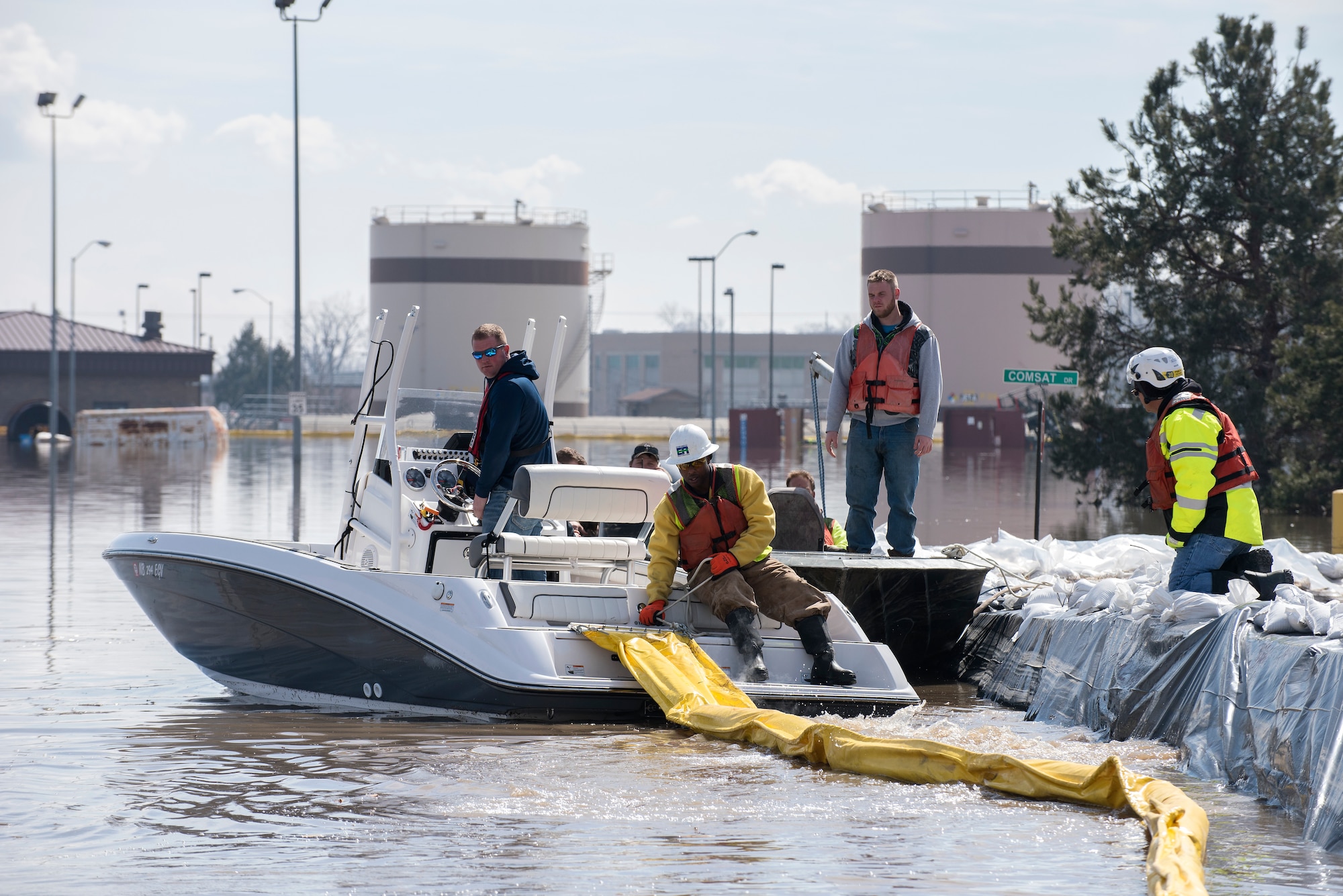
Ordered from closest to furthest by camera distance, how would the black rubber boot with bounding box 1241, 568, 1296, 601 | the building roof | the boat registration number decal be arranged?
the black rubber boot with bounding box 1241, 568, 1296, 601 < the boat registration number decal < the building roof

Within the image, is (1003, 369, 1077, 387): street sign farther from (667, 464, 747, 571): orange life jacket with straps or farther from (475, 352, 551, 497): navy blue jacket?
(475, 352, 551, 497): navy blue jacket

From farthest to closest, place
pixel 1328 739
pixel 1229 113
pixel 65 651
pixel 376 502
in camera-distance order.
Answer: pixel 1229 113 → pixel 65 651 → pixel 376 502 → pixel 1328 739

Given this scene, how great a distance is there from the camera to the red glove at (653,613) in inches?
330

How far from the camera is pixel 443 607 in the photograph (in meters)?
8.12

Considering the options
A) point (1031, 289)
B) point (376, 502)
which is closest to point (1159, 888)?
point (376, 502)

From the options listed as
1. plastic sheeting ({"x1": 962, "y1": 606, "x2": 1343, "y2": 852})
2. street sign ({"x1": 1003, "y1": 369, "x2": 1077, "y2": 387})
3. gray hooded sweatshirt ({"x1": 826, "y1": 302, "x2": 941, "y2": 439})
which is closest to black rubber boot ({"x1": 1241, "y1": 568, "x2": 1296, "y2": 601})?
plastic sheeting ({"x1": 962, "y1": 606, "x2": 1343, "y2": 852})

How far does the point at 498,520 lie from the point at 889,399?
2771 millimetres

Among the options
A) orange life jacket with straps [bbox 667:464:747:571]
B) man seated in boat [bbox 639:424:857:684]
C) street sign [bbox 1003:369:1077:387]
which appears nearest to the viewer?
man seated in boat [bbox 639:424:857:684]

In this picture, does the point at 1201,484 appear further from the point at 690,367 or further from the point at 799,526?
the point at 690,367

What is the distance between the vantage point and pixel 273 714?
838cm

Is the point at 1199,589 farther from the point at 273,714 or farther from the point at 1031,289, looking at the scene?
the point at 1031,289

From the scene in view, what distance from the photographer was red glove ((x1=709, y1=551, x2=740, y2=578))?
8406 mm

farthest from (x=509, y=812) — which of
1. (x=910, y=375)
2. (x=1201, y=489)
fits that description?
(x=910, y=375)

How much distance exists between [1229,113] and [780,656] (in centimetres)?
1883
